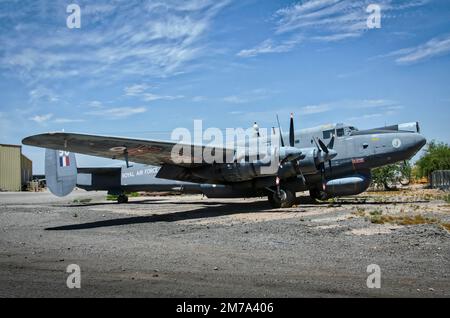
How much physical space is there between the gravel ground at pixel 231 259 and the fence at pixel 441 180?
26.8 metres

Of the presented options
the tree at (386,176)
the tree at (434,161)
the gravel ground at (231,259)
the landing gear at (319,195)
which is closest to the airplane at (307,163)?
the landing gear at (319,195)

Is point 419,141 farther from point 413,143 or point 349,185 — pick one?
point 349,185

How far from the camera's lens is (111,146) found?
16.0 metres

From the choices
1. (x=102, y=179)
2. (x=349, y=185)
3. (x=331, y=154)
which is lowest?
(x=349, y=185)

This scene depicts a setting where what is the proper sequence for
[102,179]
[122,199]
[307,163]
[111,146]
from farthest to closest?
1. [102,179]
2. [122,199]
3. [307,163]
4. [111,146]

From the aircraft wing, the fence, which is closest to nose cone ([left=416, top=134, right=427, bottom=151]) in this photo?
the aircraft wing

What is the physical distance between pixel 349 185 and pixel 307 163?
2963 millimetres

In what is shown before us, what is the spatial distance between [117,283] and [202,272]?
1383 millimetres

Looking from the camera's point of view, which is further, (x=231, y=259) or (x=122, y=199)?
(x=122, y=199)

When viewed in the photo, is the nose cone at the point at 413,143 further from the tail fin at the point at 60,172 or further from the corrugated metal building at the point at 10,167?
the corrugated metal building at the point at 10,167

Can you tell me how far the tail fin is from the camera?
993 inches
